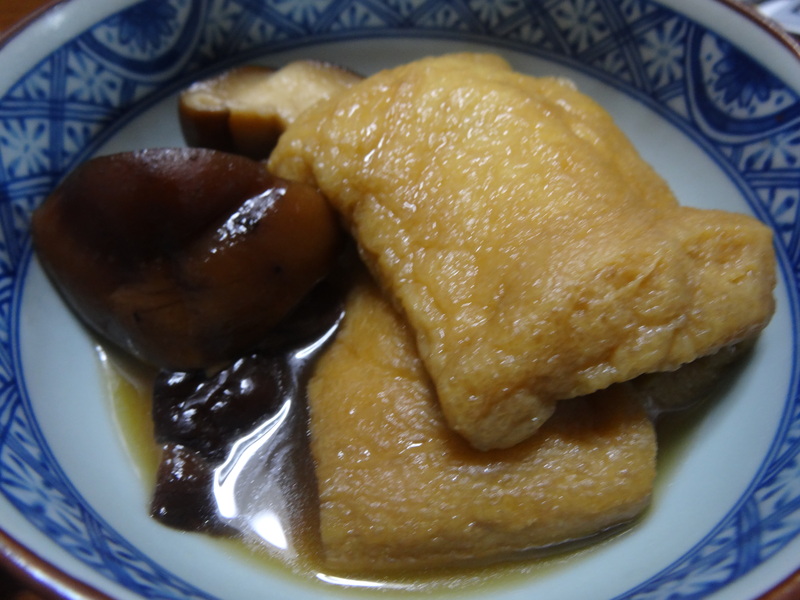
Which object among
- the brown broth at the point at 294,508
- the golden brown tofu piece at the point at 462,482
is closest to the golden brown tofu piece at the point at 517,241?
the golden brown tofu piece at the point at 462,482

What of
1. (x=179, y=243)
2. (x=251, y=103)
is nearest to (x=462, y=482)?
(x=179, y=243)

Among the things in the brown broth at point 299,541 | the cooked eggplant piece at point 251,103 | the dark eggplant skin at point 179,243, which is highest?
the cooked eggplant piece at point 251,103

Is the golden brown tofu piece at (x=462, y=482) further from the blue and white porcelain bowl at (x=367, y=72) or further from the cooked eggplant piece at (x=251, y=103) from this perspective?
the cooked eggplant piece at (x=251, y=103)

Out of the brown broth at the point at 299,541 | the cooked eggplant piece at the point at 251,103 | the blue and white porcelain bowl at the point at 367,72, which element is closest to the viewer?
the blue and white porcelain bowl at the point at 367,72

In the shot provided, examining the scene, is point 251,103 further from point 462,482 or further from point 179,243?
point 462,482

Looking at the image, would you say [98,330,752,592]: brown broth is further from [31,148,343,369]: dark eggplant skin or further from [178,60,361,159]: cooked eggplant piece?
[178,60,361,159]: cooked eggplant piece

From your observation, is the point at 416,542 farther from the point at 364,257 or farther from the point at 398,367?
the point at 364,257

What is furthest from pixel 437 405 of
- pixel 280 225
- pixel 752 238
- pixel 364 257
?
pixel 752 238
